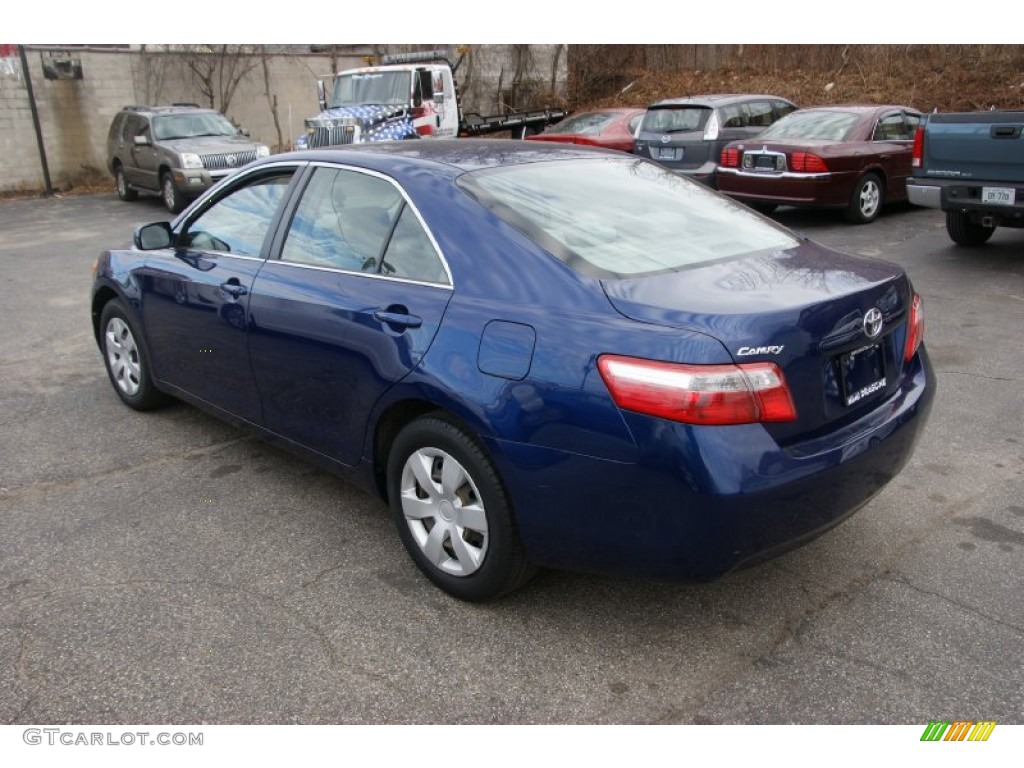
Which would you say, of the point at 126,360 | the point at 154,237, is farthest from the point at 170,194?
the point at 154,237

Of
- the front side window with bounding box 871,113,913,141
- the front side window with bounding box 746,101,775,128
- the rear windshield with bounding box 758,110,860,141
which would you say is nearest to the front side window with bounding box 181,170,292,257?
the rear windshield with bounding box 758,110,860,141

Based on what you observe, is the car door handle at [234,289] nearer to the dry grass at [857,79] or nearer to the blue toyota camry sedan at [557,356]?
the blue toyota camry sedan at [557,356]

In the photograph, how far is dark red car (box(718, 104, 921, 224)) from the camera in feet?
35.5

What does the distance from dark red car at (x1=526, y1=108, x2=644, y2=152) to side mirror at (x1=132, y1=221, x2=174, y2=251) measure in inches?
385

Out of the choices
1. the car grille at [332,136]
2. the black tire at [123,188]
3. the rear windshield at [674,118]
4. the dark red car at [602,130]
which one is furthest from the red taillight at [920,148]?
the black tire at [123,188]

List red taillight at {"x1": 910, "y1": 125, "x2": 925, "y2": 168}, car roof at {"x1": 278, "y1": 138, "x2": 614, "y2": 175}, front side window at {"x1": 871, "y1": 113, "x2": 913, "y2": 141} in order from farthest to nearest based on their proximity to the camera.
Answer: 1. front side window at {"x1": 871, "y1": 113, "x2": 913, "y2": 141}
2. red taillight at {"x1": 910, "y1": 125, "x2": 925, "y2": 168}
3. car roof at {"x1": 278, "y1": 138, "x2": 614, "y2": 175}

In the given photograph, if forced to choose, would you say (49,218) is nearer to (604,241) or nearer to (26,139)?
(26,139)

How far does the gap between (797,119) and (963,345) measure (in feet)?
20.9

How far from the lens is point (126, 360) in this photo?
17.2 feet

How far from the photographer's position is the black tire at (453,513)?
9.80ft

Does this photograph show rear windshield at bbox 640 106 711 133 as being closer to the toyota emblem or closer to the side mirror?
the side mirror

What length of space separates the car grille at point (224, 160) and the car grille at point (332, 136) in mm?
1178

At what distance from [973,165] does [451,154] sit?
647cm
